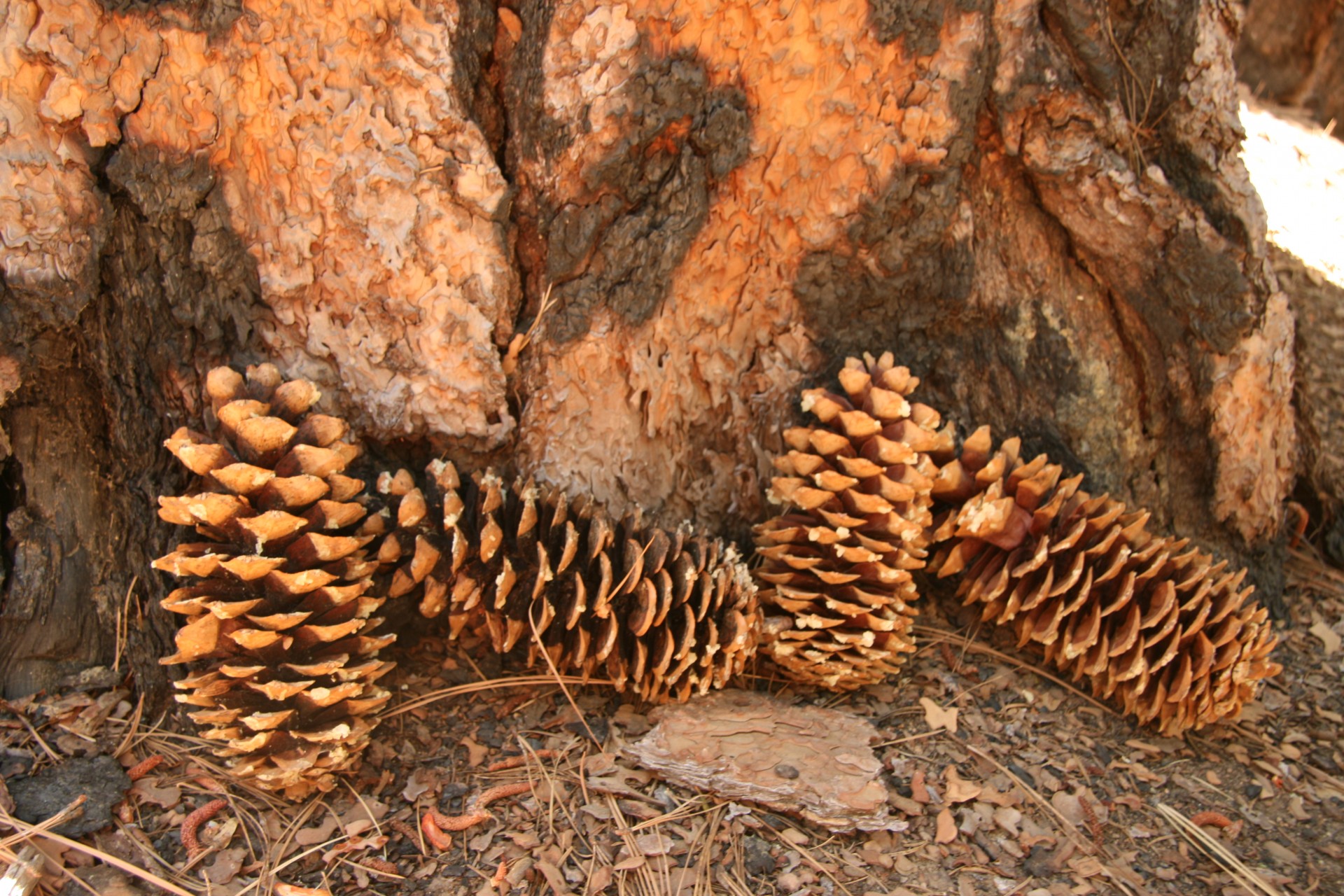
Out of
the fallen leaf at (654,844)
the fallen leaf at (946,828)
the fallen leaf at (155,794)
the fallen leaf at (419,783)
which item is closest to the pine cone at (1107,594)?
the fallen leaf at (946,828)

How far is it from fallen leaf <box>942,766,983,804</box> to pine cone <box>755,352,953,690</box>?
0.25 meters

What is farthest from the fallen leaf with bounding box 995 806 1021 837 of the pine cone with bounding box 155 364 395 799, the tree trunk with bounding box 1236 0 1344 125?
the tree trunk with bounding box 1236 0 1344 125

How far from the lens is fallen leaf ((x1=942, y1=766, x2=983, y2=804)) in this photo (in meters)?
1.87

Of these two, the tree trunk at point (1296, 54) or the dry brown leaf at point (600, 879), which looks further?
the tree trunk at point (1296, 54)

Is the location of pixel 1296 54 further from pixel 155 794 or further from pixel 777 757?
pixel 155 794

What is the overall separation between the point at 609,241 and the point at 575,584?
788 millimetres

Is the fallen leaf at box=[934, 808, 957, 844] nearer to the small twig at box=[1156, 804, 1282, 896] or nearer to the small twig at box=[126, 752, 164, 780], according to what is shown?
the small twig at box=[1156, 804, 1282, 896]

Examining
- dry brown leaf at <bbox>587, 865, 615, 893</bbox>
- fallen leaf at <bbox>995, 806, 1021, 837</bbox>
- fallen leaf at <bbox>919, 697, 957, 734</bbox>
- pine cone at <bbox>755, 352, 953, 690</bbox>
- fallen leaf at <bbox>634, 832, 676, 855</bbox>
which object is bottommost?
dry brown leaf at <bbox>587, 865, 615, 893</bbox>

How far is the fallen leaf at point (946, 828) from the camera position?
5.85 feet

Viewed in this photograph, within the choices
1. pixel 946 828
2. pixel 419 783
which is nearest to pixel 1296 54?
pixel 946 828

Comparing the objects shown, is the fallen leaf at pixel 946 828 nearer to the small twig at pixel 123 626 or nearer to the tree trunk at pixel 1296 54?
the small twig at pixel 123 626

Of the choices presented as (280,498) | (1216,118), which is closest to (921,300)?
(1216,118)

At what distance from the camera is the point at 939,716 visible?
6.82 feet

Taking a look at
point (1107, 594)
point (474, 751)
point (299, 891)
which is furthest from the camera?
point (1107, 594)
